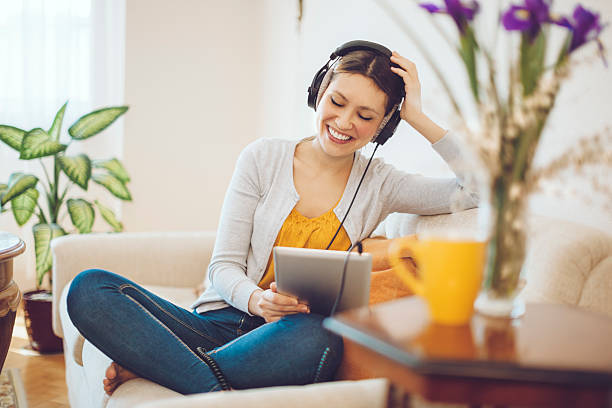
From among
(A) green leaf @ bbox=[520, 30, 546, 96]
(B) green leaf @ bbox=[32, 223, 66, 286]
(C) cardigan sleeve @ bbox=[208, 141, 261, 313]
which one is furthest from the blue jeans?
(B) green leaf @ bbox=[32, 223, 66, 286]

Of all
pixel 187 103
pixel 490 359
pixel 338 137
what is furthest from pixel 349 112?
pixel 187 103

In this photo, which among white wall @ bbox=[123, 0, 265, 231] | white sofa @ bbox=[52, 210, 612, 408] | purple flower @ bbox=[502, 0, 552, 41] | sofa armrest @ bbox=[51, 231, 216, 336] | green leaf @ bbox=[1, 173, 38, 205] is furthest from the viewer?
white wall @ bbox=[123, 0, 265, 231]

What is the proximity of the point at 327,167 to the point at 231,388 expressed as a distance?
66cm

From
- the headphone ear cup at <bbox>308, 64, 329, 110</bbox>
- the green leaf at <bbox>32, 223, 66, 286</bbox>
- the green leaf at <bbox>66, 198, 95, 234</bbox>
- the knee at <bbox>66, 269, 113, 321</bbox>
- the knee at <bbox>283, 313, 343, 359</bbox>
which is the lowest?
the green leaf at <bbox>32, 223, 66, 286</bbox>

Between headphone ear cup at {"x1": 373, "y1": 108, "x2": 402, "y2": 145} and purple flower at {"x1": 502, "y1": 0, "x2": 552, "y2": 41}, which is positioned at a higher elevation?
purple flower at {"x1": 502, "y1": 0, "x2": 552, "y2": 41}

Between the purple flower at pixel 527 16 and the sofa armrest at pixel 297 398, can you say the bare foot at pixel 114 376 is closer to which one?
the sofa armrest at pixel 297 398

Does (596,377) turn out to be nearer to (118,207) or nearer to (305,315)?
(305,315)

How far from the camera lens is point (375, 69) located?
154 cm

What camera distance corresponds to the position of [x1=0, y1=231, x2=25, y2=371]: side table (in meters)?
1.68

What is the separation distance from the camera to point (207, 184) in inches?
147

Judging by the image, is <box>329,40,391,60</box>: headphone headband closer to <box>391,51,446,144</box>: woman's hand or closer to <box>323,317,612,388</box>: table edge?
<box>391,51,446,144</box>: woman's hand

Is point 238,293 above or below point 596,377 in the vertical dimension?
below

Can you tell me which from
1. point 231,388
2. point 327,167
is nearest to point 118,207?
point 327,167

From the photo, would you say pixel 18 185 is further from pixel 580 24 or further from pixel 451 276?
pixel 580 24
